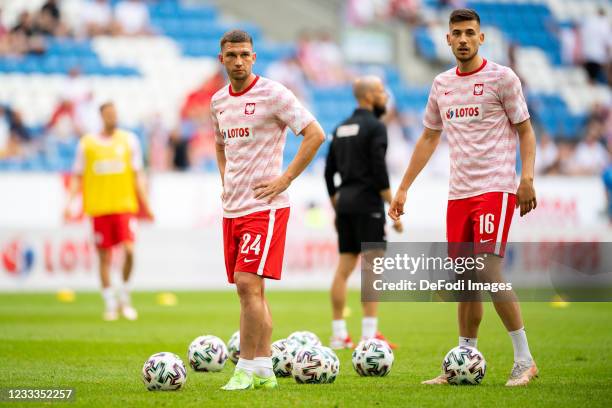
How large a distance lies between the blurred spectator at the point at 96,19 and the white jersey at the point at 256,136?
59.8ft

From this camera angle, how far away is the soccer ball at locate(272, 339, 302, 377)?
8297mm

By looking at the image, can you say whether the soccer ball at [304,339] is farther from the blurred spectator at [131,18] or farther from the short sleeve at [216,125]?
the blurred spectator at [131,18]

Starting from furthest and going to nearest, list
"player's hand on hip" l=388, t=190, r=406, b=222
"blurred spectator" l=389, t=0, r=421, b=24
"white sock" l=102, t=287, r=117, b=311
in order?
1. "blurred spectator" l=389, t=0, r=421, b=24
2. "white sock" l=102, t=287, r=117, b=311
3. "player's hand on hip" l=388, t=190, r=406, b=222

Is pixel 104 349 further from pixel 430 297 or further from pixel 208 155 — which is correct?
pixel 208 155

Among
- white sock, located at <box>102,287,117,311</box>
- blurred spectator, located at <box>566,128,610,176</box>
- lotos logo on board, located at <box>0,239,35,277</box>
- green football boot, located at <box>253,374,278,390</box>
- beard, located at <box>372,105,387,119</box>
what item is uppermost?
blurred spectator, located at <box>566,128,610,176</box>

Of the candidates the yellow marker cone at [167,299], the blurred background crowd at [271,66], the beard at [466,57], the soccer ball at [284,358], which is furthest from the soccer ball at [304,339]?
the blurred background crowd at [271,66]

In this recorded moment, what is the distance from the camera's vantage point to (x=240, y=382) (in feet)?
24.0

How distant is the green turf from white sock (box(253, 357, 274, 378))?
7.1 inches

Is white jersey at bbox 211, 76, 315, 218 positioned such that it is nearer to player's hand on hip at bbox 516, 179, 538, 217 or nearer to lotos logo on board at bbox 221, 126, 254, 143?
lotos logo on board at bbox 221, 126, 254, 143

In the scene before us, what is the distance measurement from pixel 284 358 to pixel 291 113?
2.04 meters

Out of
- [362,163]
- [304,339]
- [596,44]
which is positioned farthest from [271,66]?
[304,339]

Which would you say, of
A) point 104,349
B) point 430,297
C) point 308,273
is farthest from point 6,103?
point 430,297

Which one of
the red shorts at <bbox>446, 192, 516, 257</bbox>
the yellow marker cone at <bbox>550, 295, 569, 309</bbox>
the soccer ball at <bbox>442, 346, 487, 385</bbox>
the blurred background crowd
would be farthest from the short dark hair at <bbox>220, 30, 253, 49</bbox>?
the blurred background crowd

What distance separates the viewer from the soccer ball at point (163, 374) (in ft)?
24.1
